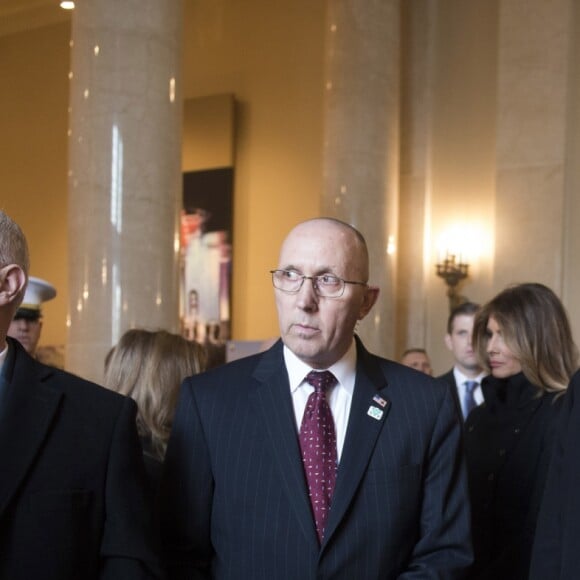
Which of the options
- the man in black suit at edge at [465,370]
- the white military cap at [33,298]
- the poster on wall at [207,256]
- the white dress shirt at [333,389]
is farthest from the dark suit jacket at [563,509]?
the poster on wall at [207,256]

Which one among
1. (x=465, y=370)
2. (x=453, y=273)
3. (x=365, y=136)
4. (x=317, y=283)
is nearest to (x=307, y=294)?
(x=317, y=283)

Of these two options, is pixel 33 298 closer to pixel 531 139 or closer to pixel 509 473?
pixel 509 473

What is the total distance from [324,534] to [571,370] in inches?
57.4

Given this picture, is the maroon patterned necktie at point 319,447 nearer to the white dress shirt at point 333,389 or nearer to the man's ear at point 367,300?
the white dress shirt at point 333,389

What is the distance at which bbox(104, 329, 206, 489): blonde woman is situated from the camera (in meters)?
3.55

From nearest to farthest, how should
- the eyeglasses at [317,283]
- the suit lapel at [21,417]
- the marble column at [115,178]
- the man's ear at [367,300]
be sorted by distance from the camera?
the suit lapel at [21,417], the eyeglasses at [317,283], the man's ear at [367,300], the marble column at [115,178]

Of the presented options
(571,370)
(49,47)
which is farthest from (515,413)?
(49,47)

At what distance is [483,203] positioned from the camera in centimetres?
1097

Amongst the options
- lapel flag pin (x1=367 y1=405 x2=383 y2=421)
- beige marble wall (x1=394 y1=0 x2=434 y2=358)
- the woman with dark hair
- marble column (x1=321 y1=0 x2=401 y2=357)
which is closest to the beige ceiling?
beige marble wall (x1=394 y1=0 x2=434 y2=358)

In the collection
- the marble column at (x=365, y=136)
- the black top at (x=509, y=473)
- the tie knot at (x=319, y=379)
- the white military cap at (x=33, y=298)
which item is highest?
the marble column at (x=365, y=136)

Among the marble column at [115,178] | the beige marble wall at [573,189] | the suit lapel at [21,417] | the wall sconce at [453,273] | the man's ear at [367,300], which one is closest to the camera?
the suit lapel at [21,417]

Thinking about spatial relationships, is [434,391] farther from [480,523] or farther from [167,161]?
[167,161]

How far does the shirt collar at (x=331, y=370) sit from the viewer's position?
2.98 m

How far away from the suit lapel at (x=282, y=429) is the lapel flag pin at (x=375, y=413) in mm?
208
